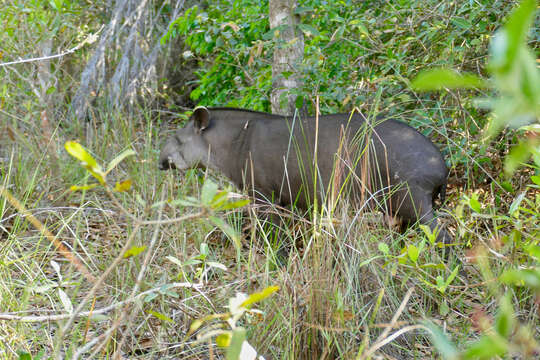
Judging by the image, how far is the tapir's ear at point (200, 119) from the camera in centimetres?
573

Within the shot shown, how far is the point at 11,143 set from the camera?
6.56 m

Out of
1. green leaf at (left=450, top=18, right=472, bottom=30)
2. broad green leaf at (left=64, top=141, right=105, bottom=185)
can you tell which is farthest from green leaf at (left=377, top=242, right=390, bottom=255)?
green leaf at (left=450, top=18, right=472, bottom=30)

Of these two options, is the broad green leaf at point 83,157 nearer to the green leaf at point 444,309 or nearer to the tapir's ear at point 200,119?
the green leaf at point 444,309

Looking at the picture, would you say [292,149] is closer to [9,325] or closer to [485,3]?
[485,3]

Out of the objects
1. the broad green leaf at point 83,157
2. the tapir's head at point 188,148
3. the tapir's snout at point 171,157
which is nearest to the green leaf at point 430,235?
the broad green leaf at point 83,157

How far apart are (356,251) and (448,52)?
2.48m

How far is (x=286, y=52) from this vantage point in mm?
5559

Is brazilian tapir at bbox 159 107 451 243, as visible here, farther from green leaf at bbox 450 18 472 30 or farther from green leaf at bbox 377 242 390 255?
green leaf at bbox 450 18 472 30

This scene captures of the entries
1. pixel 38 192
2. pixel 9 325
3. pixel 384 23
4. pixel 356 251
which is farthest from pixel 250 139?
pixel 9 325

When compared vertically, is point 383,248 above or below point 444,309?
above

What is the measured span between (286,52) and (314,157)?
1886 mm

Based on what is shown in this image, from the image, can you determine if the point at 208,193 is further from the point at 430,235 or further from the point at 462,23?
the point at 462,23

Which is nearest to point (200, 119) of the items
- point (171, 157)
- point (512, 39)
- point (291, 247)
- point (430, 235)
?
point (171, 157)

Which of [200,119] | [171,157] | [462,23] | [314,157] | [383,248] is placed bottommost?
[171,157]
